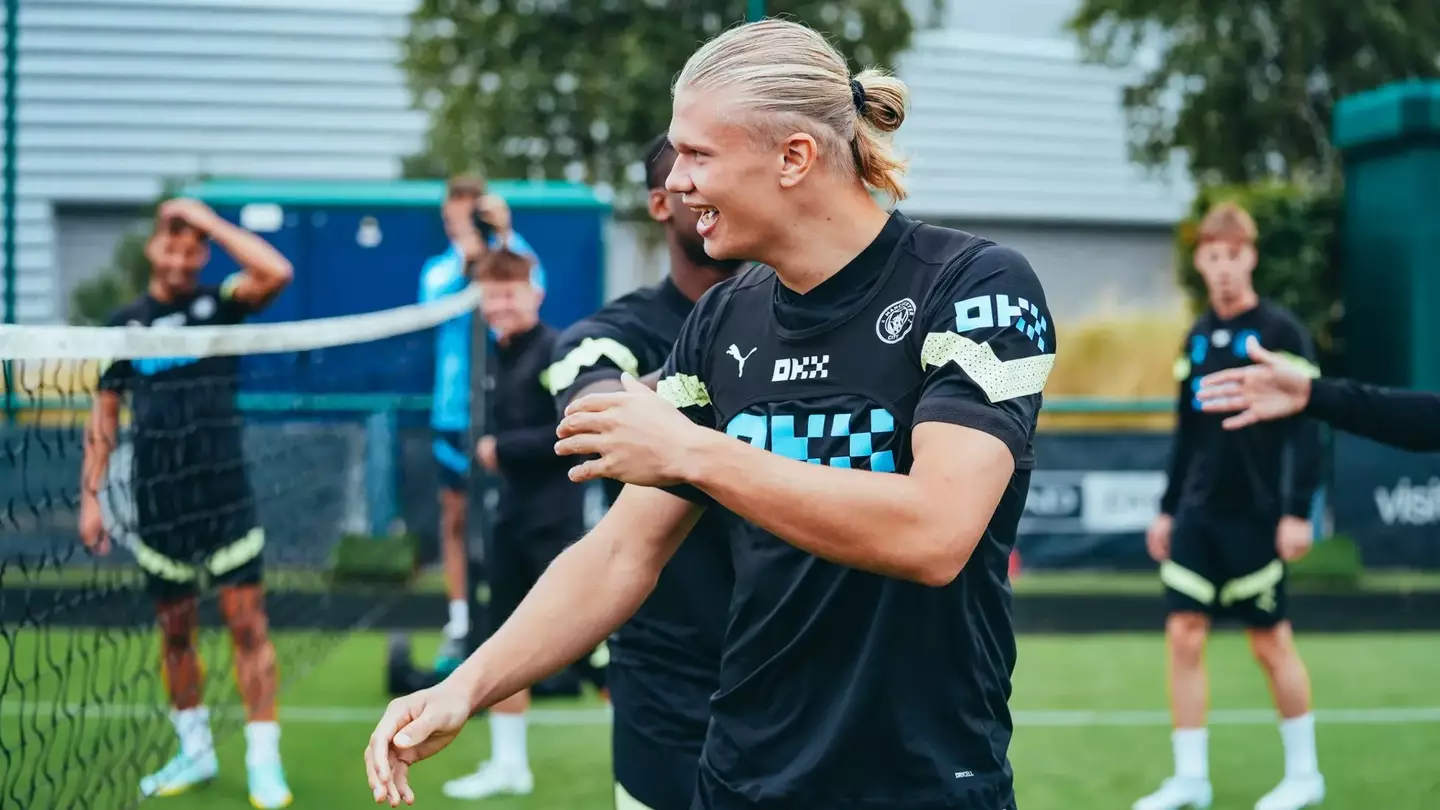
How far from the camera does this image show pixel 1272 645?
6.28m

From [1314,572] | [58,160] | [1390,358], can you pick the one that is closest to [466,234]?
[1314,572]

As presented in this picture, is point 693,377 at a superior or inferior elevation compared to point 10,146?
inferior

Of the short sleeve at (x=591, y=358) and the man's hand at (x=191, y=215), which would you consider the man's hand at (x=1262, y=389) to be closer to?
the short sleeve at (x=591, y=358)

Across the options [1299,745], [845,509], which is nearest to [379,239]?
[1299,745]

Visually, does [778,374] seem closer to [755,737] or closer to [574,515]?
[755,737]

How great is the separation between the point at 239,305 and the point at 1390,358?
468 inches

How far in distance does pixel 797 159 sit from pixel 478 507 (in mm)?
5506

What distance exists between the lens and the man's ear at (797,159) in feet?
7.82

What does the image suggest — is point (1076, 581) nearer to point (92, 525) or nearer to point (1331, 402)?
point (92, 525)

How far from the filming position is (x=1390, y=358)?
578 inches

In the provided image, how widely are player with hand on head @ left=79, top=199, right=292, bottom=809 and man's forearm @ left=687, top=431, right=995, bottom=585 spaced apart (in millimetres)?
4536

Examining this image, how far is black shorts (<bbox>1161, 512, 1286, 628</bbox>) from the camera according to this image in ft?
20.5

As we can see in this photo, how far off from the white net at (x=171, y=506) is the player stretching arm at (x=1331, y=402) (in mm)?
3027

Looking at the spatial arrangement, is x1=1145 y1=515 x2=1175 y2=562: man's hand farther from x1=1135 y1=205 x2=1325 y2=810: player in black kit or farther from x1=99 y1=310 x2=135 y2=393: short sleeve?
x1=99 y1=310 x2=135 y2=393: short sleeve
